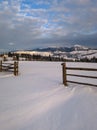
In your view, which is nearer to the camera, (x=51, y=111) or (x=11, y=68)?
(x=51, y=111)

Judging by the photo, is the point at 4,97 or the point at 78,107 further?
the point at 4,97

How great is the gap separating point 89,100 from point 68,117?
6.07 feet

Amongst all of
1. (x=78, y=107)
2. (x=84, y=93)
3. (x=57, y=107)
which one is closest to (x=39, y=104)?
(x=57, y=107)

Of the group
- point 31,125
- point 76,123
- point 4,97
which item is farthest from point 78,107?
A: point 4,97

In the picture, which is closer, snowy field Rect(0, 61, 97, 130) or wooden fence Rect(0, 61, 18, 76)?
snowy field Rect(0, 61, 97, 130)

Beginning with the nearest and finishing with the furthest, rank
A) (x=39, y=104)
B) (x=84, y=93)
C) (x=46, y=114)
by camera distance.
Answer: (x=46, y=114)
(x=39, y=104)
(x=84, y=93)

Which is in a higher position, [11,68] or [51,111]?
[11,68]

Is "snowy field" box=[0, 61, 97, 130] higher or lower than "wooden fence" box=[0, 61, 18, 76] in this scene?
lower

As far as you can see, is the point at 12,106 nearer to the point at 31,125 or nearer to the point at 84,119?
the point at 31,125

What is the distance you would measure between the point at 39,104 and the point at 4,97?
2339mm

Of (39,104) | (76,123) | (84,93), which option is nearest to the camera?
(76,123)

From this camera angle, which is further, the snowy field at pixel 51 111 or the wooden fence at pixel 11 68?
the wooden fence at pixel 11 68

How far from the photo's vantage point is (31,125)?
20.5ft

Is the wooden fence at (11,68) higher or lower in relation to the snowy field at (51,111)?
higher
